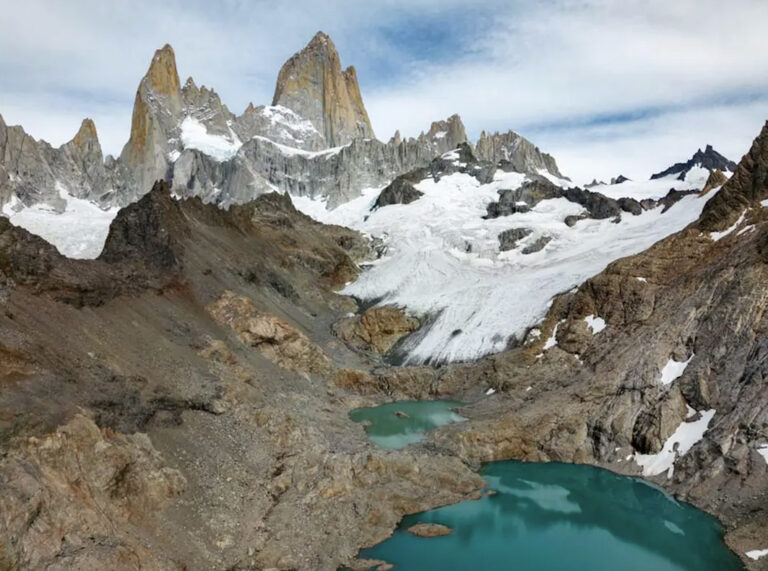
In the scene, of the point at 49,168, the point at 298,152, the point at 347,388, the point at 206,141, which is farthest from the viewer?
the point at 206,141

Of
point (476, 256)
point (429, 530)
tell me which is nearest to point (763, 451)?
point (429, 530)

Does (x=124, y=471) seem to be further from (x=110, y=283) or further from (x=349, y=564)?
(x=110, y=283)

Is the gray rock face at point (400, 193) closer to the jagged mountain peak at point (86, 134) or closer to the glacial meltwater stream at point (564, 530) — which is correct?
the jagged mountain peak at point (86, 134)

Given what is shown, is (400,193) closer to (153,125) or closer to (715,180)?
(715,180)

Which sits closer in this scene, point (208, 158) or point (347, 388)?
point (347, 388)

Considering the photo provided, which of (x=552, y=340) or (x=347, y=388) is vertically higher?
(x=552, y=340)

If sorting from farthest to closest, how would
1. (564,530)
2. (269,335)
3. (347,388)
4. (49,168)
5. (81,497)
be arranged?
(49,168) < (347,388) < (269,335) < (564,530) < (81,497)

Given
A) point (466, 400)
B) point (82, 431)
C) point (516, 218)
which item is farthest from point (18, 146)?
→ point (82, 431)

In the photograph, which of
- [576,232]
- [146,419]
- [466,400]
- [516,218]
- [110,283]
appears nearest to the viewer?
[146,419]
